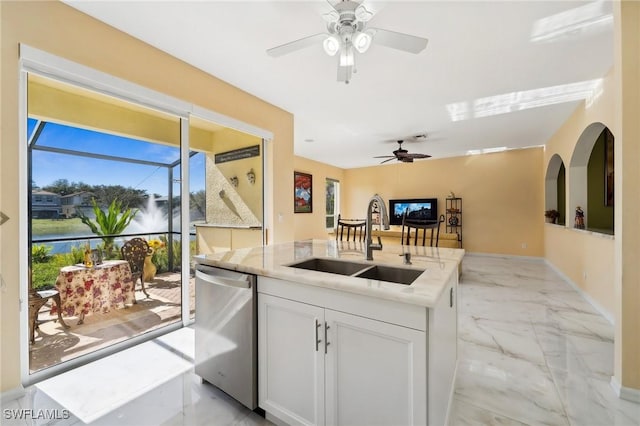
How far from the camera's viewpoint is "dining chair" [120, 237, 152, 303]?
8.23 ft

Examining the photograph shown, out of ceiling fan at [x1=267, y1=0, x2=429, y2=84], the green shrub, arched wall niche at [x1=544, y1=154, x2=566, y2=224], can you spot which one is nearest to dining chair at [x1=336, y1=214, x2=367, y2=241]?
ceiling fan at [x1=267, y1=0, x2=429, y2=84]

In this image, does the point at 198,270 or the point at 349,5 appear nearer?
the point at 349,5

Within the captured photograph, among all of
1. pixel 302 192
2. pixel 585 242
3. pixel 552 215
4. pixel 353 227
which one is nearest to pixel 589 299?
pixel 585 242

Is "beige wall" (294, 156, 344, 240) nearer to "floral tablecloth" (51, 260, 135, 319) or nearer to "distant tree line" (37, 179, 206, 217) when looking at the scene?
"distant tree line" (37, 179, 206, 217)

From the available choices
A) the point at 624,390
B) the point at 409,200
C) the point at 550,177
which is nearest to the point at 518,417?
Answer: the point at 624,390

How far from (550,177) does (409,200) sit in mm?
3145

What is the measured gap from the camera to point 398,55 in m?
2.55

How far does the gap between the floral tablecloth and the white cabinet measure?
1.76 metres

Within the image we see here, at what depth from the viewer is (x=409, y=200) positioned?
7867mm

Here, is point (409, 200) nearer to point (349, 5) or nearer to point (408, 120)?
point (408, 120)

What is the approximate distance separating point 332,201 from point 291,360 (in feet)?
25.0

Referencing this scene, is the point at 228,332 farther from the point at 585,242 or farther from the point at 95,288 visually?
the point at 585,242

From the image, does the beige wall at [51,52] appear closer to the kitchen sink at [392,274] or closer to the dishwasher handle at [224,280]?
the dishwasher handle at [224,280]

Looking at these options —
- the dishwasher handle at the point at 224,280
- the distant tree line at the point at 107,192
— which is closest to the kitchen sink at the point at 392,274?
the dishwasher handle at the point at 224,280
